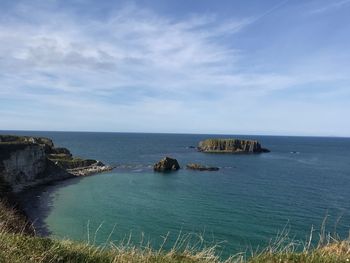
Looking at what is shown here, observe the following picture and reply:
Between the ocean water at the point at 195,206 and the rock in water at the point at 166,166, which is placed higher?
the rock in water at the point at 166,166

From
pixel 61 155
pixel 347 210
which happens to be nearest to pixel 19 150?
pixel 61 155

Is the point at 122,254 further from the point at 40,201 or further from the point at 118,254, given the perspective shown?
the point at 40,201

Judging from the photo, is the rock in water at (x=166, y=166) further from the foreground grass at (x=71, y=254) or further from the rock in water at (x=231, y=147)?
the foreground grass at (x=71, y=254)

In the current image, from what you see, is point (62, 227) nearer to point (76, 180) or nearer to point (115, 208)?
point (115, 208)

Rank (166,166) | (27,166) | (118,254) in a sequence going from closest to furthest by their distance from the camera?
(118,254) → (27,166) → (166,166)

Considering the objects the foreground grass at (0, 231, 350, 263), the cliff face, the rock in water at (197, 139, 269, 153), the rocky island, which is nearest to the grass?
the foreground grass at (0, 231, 350, 263)

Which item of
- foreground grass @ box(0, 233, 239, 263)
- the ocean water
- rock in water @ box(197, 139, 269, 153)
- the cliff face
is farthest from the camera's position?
rock in water @ box(197, 139, 269, 153)

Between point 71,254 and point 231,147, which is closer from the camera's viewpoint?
point 71,254

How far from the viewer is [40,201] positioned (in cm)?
6481

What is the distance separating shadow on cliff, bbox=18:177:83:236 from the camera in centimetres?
4922

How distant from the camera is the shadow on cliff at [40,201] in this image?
49.2 metres

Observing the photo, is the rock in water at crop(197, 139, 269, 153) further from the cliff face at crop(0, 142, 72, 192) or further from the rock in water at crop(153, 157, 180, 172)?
the cliff face at crop(0, 142, 72, 192)

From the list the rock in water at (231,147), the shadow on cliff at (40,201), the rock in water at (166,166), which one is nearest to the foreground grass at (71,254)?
the shadow on cliff at (40,201)

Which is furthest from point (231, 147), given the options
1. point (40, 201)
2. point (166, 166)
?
point (40, 201)
